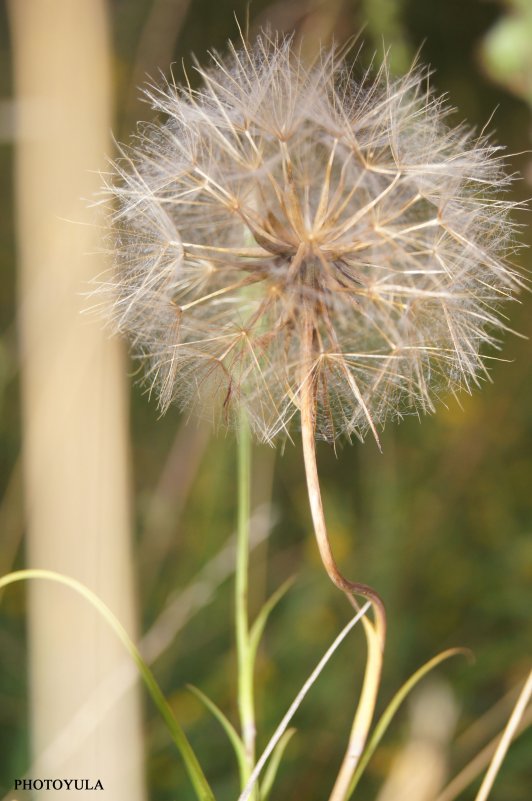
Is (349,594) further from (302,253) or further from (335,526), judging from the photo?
(335,526)

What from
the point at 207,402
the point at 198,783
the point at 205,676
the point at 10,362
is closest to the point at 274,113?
the point at 207,402

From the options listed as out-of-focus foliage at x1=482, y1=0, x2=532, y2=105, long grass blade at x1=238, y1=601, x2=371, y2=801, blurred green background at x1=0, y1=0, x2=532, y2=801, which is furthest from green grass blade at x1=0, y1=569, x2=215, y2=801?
blurred green background at x1=0, y1=0, x2=532, y2=801

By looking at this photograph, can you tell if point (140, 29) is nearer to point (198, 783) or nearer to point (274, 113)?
point (274, 113)

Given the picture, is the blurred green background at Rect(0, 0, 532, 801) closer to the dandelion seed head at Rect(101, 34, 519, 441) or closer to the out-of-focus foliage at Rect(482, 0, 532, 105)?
the out-of-focus foliage at Rect(482, 0, 532, 105)

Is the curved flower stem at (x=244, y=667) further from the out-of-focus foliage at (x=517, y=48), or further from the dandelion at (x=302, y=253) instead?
the out-of-focus foliage at (x=517, y=48)

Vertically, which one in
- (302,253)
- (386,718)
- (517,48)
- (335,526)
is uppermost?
(517,48)

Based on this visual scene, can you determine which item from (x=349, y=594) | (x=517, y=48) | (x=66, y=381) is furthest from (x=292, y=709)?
(x=66, y=381)
